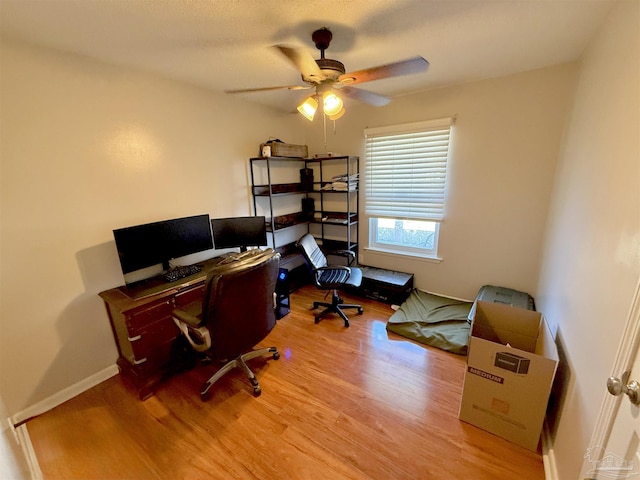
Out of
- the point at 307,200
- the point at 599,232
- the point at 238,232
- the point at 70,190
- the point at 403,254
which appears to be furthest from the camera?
the point at 307,200

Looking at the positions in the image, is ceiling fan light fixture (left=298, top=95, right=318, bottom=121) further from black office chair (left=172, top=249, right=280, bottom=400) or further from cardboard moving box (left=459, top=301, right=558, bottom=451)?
cardboard moving box (left=459, top=301, right=558, bottom=451)

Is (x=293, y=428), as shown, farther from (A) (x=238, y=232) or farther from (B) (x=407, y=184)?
(B) (x=407, y=184)

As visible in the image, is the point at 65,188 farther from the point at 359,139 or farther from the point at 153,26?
the point at 359,139

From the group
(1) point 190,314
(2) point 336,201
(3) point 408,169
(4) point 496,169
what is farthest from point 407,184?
(1) point 190,314

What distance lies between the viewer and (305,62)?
4.59 ft

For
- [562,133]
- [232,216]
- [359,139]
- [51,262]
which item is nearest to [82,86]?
[51,262]

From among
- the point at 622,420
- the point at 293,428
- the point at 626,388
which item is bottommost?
the point at 293,428

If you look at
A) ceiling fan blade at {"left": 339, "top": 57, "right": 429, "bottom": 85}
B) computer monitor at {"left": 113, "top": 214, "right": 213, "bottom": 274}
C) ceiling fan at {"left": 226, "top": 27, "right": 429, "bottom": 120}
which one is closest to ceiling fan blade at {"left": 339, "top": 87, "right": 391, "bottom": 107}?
ceiling fan at {"left": 226, "top": 27, "right": 429, "bottom": 120}

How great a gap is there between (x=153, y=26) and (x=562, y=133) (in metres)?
3.12

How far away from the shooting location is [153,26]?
147 cm

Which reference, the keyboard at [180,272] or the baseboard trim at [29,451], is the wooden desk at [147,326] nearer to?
the keyboard at [180,272]

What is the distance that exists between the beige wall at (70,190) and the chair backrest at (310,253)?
122 cm

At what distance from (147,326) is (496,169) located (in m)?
3.34

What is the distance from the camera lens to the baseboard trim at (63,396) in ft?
5.64
